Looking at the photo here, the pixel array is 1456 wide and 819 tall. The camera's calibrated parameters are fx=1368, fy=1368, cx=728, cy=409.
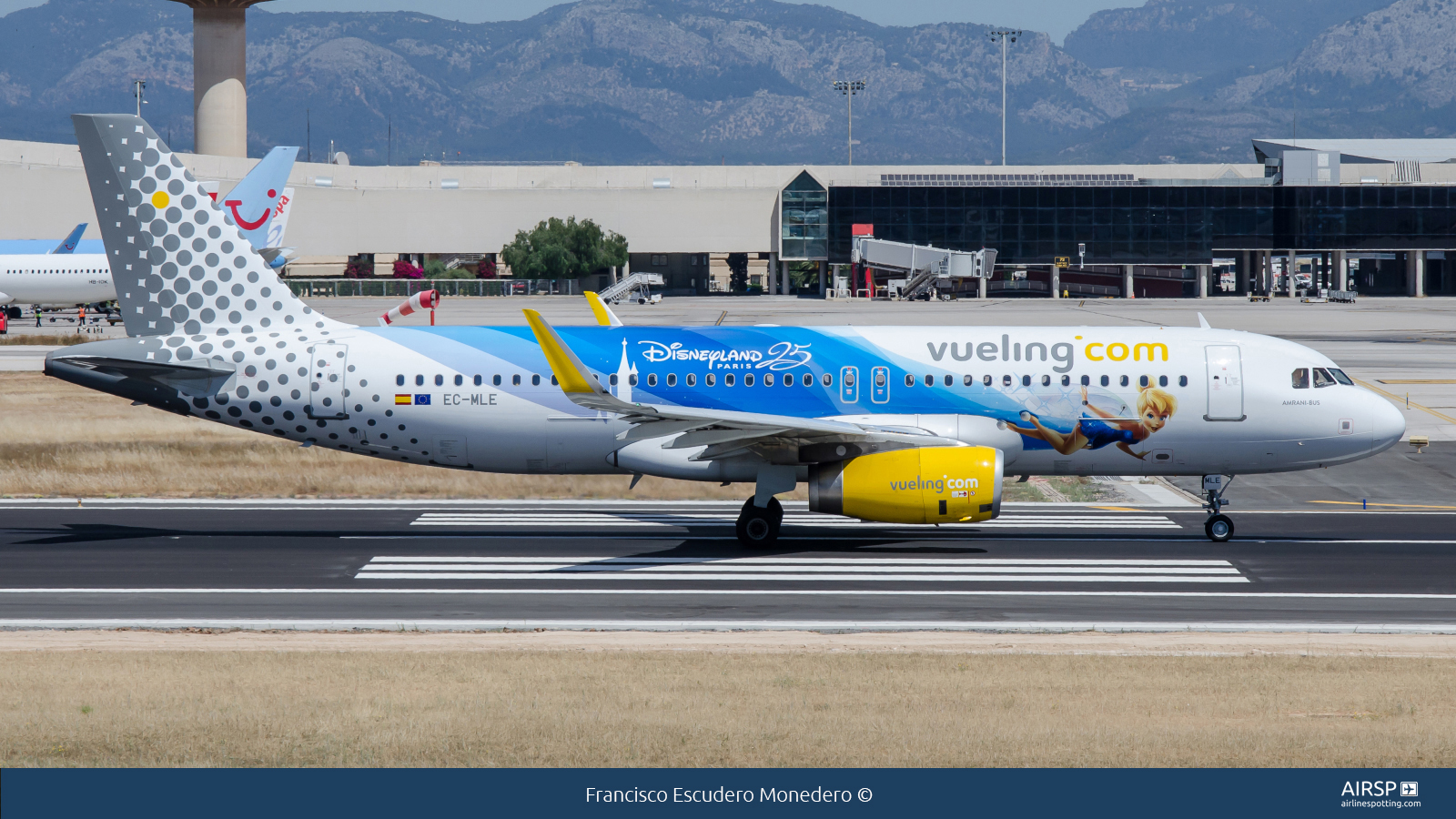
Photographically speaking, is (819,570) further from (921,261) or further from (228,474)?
(921,261)

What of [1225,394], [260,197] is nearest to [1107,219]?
[260,197]

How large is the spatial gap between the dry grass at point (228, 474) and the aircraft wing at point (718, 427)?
324 inches

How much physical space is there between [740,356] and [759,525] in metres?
3.43

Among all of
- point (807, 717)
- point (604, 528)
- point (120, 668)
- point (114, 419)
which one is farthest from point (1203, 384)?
point (114, 419)

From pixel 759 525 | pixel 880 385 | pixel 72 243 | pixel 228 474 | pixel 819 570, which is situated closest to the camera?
pixel 819 570

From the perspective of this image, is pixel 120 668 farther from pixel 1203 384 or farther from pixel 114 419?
pixel 114 419

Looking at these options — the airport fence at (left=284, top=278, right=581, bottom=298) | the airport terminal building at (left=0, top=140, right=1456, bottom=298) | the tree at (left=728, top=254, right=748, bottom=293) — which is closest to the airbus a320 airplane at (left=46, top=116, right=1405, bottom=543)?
the airport fence at (left=284, top=278, right=581, bottom=298)

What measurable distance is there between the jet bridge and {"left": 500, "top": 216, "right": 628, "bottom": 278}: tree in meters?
32.0

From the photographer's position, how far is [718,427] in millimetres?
25500

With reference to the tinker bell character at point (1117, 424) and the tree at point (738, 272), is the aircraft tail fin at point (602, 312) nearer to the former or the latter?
the tinker bell character at point (1117, 424)

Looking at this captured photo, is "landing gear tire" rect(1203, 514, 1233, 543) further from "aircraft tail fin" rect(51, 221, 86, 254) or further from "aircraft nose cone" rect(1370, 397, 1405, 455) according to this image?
"aircraft tail fin" rect(51, 221, 86, 254)

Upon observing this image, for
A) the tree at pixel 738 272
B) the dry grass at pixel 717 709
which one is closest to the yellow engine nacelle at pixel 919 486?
the dry grass at pixel 717 709

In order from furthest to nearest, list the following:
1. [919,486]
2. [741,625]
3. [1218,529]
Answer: [1218,529]
[919,486]
[741,625]

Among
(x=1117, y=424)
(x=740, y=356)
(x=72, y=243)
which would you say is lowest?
(x=1117, y=424)
